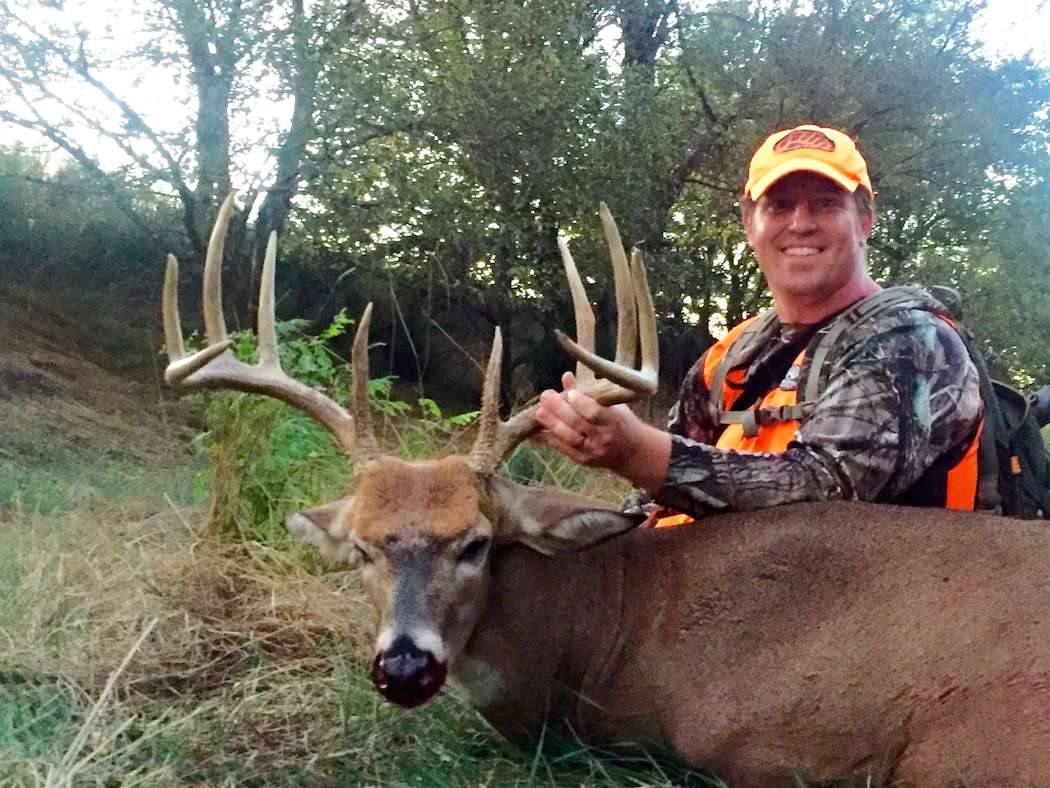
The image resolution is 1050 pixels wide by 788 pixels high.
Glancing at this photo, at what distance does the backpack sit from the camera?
3.46 metres

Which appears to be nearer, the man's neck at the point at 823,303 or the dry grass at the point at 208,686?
the dry grass at the point at 208,686

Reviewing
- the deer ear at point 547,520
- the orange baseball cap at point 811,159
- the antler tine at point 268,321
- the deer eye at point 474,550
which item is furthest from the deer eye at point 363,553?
the orange baseball cap at point 811,159

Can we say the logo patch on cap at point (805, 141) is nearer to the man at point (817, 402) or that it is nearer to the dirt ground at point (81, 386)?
the man at point (817, 402)

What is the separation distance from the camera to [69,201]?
1305 centimetres

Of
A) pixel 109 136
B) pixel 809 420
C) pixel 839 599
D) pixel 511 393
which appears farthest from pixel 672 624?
pixel 109 136

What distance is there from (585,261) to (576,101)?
4.62ft

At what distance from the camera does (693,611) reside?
323 cm

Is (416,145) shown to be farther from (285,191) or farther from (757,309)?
(757,309)

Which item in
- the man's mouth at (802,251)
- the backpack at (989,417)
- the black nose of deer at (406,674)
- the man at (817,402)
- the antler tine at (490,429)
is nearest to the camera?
the black nose of deer at (406,674)

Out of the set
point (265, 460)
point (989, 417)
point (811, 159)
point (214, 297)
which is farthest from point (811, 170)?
point (265, 460)

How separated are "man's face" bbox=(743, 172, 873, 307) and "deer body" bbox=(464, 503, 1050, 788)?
0.84 m

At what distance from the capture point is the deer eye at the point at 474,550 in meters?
3.20

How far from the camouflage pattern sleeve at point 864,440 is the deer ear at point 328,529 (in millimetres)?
935

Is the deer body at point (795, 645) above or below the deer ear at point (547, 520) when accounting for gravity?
below
